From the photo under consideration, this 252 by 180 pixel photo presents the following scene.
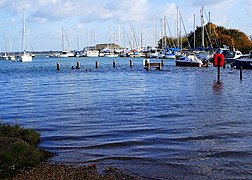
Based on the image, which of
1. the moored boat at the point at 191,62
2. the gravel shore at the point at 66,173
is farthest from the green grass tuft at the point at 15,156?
the moored boat at the point at 191,62

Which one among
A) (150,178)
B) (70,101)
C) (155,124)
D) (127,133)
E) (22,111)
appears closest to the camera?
(150,178)

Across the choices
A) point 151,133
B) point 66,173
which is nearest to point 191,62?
point 151,133

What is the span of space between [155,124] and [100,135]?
10.4 ft

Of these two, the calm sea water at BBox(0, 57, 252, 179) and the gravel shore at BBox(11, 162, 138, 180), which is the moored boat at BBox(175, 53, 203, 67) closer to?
the calm sea water at BBox(0, 57, 252, 179)

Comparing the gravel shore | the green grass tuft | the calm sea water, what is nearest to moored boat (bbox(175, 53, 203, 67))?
the calm sea water

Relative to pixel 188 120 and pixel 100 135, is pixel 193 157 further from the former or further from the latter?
pixel 188 120

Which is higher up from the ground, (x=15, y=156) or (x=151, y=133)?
(x=15, y=156)

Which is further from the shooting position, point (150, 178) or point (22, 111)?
point (22, 111)

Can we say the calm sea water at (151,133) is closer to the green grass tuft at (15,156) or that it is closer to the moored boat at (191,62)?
the green grass tuft at (15,156)

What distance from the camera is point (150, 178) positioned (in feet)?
33.9

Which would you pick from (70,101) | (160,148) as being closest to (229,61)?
(70,101)

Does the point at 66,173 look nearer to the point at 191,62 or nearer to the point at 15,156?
the point at 15,156

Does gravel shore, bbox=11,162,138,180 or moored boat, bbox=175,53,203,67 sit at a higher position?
moored boat, bbox=175,53,203,67

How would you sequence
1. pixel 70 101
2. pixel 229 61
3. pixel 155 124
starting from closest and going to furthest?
1. pixel 155 124
2. pixel 70 101
3. pixel 229 61
